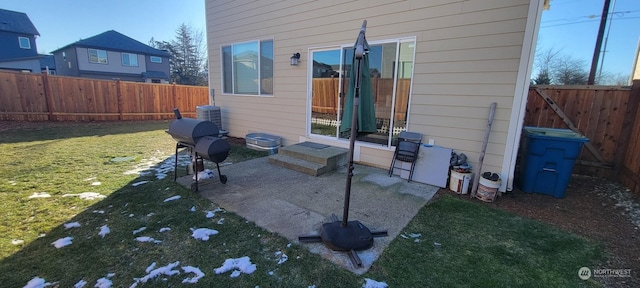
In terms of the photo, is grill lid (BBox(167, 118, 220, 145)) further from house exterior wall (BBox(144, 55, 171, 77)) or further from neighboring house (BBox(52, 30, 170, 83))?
house exterior wall (BBox(144, 55, 171, 77))

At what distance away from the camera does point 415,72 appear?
409 cm

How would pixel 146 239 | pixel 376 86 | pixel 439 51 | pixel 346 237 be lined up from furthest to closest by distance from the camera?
pixel 376 86 → pixel 439 51 → pixel 146 239 → pixel 346 237

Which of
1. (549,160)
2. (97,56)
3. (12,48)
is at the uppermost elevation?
(12,48)

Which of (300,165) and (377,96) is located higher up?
(377,96)

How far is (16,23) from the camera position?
64.4 ft

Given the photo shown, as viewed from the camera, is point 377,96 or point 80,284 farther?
point 377,96

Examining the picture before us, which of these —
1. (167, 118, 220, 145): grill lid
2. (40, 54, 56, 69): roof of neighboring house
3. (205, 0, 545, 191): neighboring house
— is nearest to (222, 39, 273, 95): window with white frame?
(205, 0, 545, 191): neighboring house

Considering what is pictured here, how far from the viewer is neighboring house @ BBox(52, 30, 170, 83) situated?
19906 millimetres

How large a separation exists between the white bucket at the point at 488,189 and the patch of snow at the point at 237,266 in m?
2.99

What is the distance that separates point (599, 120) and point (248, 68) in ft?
23.0

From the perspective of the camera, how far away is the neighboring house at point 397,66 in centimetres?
343

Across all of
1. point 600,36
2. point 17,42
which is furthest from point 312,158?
point 17,42

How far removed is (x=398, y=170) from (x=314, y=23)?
3239mm

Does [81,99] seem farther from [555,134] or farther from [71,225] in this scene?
[555,134]
